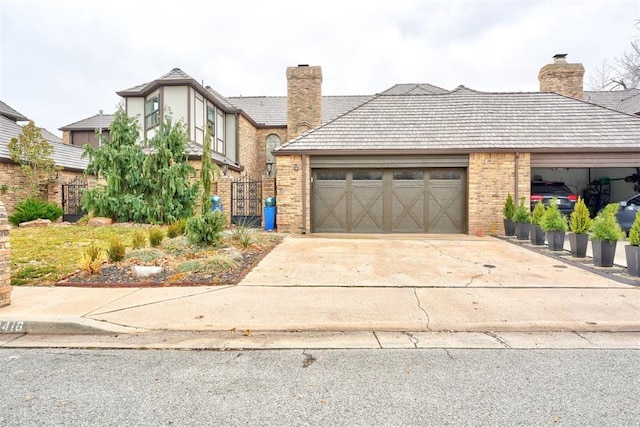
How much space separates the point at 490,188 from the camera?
12.5 m

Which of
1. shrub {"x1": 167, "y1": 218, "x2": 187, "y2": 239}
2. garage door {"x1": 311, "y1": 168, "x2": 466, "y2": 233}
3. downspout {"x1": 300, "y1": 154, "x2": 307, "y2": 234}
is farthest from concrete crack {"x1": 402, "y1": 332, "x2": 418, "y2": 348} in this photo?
garage door {"x1": 311, "y1": 168, "x2": 466, "y2": 233}

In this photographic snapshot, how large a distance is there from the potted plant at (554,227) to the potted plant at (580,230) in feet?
1.95

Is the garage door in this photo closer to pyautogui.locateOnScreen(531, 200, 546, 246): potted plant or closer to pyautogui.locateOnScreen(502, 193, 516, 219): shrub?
pyautogui.locateOnScreen(502, 193, 516, 219): shrub

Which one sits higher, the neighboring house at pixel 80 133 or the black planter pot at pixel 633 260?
the neighboring house at pixel 80 133

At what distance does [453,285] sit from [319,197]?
7787mm

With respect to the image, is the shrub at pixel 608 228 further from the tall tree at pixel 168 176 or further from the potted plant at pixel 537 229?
the tall tree at pixel 168 176

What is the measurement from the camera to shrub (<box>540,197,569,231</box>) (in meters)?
8.88

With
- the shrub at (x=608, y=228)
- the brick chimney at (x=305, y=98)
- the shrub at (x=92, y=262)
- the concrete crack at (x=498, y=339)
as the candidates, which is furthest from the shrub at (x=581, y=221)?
the brick chimney at (x=305, y=98)

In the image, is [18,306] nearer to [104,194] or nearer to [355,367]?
[355,367]

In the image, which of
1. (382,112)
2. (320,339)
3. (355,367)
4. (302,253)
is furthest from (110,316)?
(382,112)

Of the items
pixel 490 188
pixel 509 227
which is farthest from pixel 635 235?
pixel 490 188

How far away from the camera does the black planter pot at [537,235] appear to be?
389 inches

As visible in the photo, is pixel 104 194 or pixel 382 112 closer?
pixel 104 194

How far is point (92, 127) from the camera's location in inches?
1098
